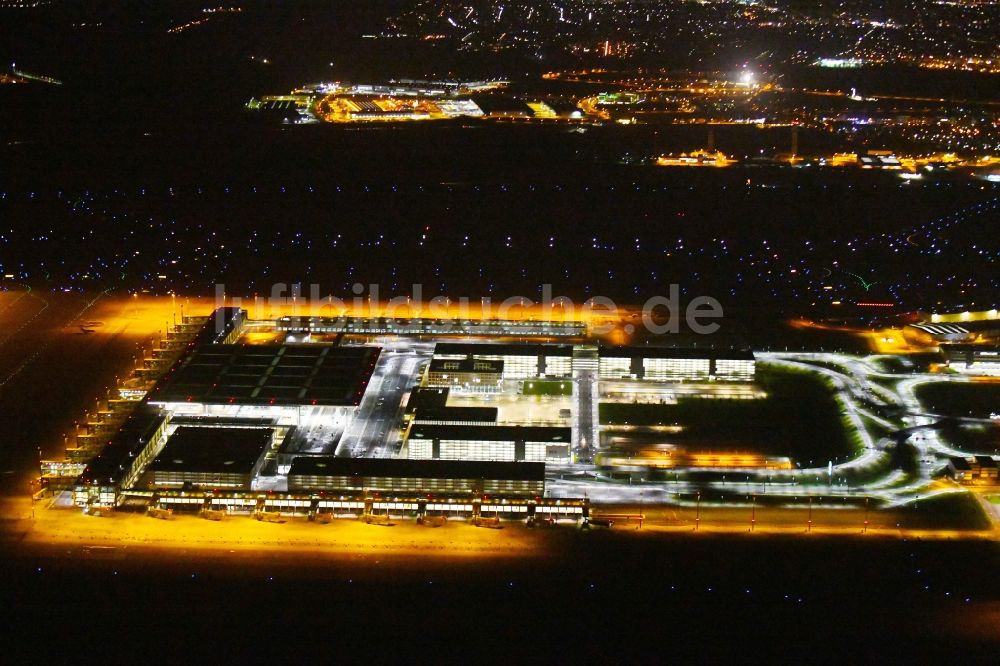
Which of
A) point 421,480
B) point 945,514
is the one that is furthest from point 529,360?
point 945,514

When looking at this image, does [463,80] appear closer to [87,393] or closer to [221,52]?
[221,52]

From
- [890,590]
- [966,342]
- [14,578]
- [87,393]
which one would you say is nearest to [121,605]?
[14,578]

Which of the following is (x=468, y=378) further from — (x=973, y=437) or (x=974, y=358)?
(x=974, y=358)

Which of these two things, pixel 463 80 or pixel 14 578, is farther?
pixel 463 80

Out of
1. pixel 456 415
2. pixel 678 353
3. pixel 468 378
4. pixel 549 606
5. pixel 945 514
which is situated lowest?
pixel 549 606

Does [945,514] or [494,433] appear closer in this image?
[945,514]

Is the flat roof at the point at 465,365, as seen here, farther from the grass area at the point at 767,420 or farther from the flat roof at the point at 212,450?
the flat roof at the point at 212,450
